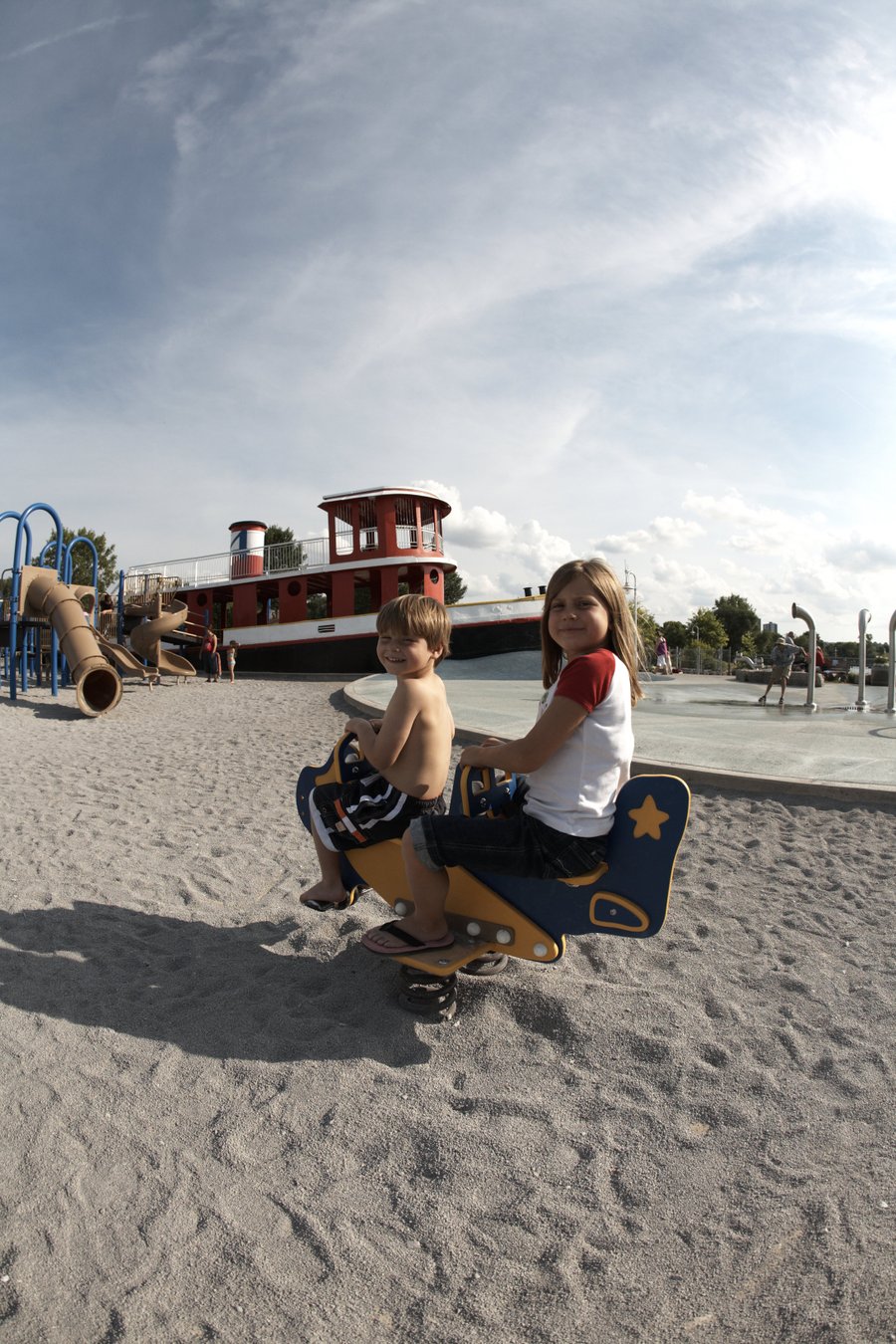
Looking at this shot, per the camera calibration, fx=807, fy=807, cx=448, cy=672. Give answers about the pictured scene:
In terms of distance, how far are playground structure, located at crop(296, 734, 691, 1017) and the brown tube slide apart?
9.52 m

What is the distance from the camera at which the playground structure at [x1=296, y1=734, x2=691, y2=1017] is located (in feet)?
8.65

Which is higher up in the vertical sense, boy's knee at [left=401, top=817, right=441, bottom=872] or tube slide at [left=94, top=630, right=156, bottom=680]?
tube slide at [left=94, top=630, right=156, bottom=680]

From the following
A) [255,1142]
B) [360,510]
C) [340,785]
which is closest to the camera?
[255,1142]

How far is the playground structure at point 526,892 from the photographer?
2.64m

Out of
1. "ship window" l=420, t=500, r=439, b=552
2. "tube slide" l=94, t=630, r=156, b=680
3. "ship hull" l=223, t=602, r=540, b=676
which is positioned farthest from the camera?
"ship window" l=420, t=500, r=439, b=552

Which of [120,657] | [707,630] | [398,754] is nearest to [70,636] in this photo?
[120,657]

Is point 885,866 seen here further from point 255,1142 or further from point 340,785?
point 255,1142

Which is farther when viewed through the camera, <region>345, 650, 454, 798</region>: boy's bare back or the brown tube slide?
the brown tube slide

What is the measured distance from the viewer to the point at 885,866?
189 inches

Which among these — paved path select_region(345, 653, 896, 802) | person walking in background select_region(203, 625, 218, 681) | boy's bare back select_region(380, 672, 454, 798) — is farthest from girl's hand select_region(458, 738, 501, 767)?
person walking in background select_region(203, 625, 218, 681)

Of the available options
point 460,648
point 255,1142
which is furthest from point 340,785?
point 460,648

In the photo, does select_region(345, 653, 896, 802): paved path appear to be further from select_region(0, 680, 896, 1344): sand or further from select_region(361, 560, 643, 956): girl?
select_region(361, 560, 643, 956): girl

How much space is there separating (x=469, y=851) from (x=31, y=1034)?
166 centimetres

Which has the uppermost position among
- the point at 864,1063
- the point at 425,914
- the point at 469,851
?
the point at 469,851
